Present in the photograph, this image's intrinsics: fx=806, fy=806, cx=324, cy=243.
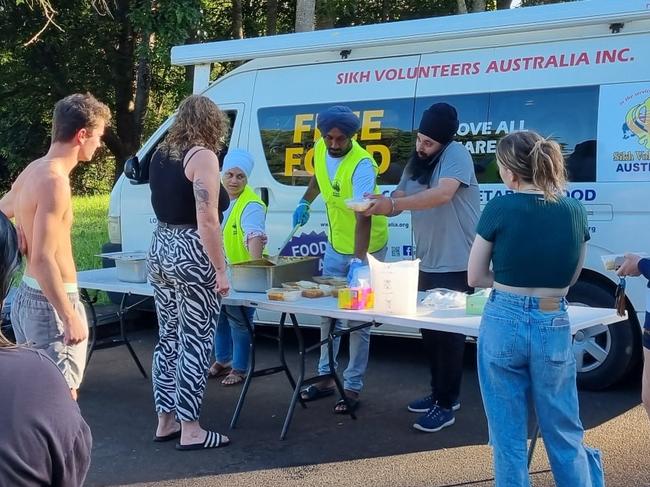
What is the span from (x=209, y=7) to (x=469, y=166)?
521 inches

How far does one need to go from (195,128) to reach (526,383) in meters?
2.10

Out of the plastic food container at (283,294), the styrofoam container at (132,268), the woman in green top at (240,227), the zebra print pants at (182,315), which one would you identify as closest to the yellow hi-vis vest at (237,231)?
the woman in green top at (240,227)

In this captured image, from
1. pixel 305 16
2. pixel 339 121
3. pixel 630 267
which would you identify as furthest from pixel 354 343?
pixel 305 16

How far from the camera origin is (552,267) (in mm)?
3100

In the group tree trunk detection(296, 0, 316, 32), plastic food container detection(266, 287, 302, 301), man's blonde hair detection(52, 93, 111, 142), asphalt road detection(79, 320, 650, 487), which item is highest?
tree trunk detection(296, 0, 316, 32)

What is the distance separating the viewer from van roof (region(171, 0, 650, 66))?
16.6 ft

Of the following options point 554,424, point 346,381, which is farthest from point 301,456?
point 554,424

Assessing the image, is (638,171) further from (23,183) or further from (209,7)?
(209,7)

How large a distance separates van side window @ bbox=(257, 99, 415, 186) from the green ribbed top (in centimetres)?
283

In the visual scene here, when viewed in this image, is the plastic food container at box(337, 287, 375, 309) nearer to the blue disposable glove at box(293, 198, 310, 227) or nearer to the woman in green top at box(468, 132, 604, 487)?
the woman in green top at box(468, 132, 604, 487)

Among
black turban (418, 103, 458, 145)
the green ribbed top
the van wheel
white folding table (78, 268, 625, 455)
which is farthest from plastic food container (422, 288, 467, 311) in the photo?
the van wheel

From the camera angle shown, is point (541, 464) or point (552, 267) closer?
point (552, 267)

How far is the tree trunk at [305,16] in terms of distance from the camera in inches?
420

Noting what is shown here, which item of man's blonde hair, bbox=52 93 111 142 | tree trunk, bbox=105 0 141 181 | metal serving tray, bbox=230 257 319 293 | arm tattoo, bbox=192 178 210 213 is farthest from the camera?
tree trunk, bbox=105 0 141 181
